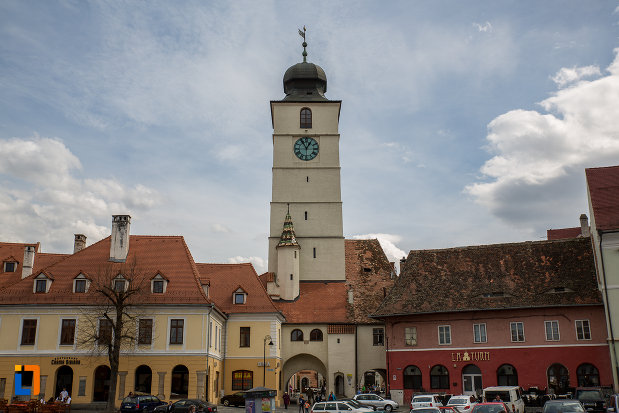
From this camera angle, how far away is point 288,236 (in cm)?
6066

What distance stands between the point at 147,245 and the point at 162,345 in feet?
27.3

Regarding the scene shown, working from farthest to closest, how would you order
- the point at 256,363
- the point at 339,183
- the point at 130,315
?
1. the point at 339,183
2. the point at 256,363
3. the point at 130,315

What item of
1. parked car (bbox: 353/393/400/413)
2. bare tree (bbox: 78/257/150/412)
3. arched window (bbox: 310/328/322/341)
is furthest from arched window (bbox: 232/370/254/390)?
parked car (bbox: 353/393/400/413)

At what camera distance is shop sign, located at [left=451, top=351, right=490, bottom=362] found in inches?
1813

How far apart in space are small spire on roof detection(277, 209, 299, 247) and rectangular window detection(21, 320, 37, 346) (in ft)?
77.2

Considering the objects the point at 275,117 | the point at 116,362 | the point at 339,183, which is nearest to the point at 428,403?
the point at 116,362

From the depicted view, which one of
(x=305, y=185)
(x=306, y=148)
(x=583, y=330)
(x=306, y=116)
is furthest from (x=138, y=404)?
(x=306, y=116)

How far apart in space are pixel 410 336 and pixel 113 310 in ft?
70.8

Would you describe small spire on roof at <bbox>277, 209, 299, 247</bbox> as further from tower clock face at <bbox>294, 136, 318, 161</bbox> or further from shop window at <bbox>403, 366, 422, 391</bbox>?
shop window at <bbox>403, 366, 422, 391</bbox>

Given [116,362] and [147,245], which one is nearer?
[116,362]

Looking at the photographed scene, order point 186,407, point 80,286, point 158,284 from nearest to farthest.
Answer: point 186,407, point 80,286, point 158,284

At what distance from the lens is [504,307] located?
4550cm

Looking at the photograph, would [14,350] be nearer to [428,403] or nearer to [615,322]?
[428,403]

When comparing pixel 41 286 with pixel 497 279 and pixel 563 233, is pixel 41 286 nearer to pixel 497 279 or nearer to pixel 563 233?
pixel 497 279
